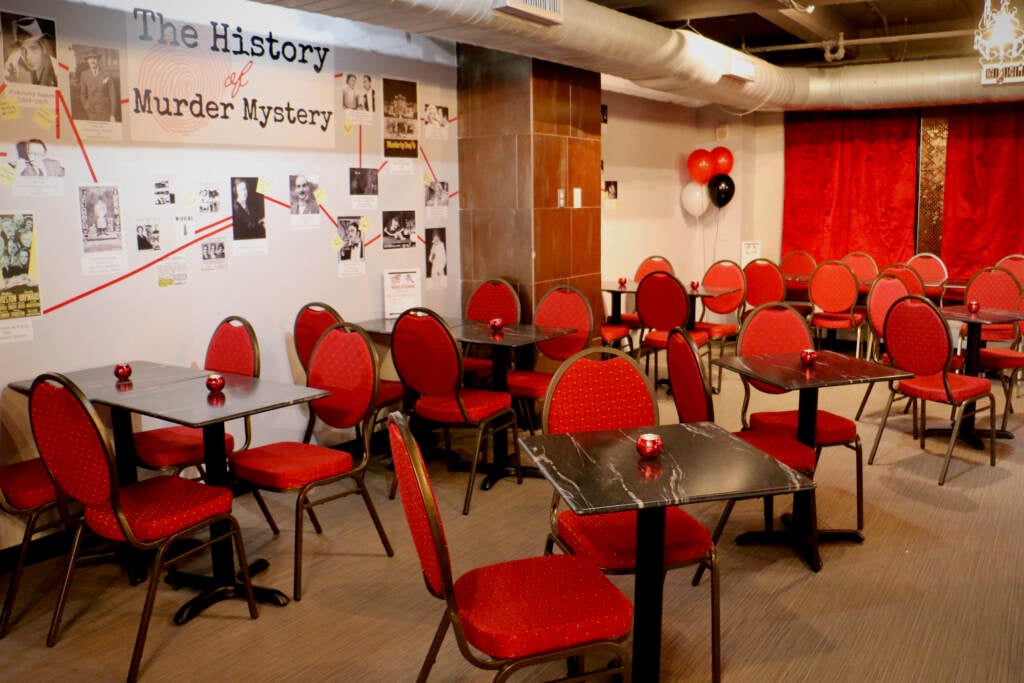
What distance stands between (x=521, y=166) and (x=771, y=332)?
201 centimetres

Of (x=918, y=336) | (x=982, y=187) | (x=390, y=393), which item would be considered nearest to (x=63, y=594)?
(x=390, y=393)

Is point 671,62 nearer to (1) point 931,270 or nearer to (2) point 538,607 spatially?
(1) point 931,270

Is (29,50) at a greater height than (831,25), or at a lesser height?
lesser

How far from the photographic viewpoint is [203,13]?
160 inches

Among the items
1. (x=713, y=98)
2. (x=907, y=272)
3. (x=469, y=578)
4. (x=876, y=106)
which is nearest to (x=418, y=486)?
(x=469, y=578)

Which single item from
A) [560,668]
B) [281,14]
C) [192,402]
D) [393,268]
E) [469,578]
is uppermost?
[281,14]

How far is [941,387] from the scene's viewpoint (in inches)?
176

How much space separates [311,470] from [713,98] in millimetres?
4753

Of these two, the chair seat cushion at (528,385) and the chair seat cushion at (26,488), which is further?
the chair seat cushion at (528,385)

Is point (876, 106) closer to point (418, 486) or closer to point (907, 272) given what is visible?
point (907, 272)

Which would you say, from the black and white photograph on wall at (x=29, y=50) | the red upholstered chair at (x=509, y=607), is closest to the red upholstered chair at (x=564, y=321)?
the black and white photograph on wall at (x=29, y=50)

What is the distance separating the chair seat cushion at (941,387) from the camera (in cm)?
440

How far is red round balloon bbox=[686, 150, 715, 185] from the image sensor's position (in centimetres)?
853

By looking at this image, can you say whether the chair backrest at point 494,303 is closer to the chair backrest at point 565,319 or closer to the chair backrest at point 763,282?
the chair backrest at point 565,319
